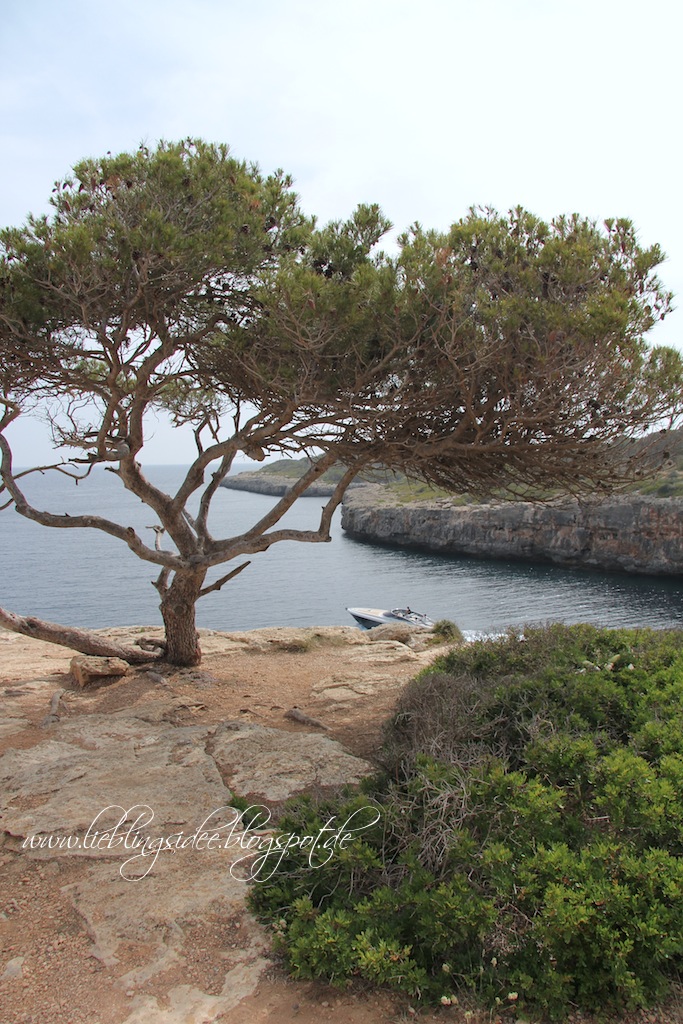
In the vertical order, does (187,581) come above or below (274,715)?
above

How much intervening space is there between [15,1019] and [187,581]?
7.13 m

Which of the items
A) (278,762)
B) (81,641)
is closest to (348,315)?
(278,762)

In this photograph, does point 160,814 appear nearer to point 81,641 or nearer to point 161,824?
point 161,824

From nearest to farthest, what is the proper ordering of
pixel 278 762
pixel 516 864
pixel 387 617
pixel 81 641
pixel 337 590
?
pixel 516 864, pixel 278 762, pixel 81 641, pixel 387 617, pixel 337 590

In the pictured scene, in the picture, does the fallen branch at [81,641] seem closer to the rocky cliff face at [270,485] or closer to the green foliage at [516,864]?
the green foliage at [516,864]

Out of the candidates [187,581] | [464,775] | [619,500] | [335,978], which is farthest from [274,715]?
[619,500]

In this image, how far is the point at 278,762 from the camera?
716cm

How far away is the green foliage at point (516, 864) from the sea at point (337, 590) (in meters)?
27.4

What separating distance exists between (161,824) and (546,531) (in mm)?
46531

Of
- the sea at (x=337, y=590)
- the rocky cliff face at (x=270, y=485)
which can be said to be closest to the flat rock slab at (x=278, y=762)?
the sea at (x=337, y=590)

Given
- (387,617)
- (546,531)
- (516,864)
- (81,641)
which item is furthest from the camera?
(546,531)

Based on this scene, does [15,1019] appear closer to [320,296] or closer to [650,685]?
[650,685]

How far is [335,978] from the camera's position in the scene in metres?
3.97

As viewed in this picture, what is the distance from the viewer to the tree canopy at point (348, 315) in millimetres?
7504
